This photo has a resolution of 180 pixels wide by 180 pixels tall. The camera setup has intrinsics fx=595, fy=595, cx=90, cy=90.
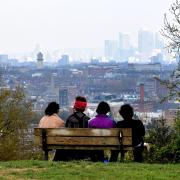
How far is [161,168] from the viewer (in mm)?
8039

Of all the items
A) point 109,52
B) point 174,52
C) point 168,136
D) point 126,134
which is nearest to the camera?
point 126,134

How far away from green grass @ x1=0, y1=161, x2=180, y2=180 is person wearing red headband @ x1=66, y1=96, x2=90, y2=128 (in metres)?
1.29

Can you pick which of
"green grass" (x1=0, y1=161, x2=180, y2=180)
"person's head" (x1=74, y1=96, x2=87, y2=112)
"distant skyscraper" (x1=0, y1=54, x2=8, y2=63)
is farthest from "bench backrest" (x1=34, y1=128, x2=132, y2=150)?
"distant skyscraper" (x1=0, y1=54, x2=8, y2=63)

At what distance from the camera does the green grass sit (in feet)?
23.5

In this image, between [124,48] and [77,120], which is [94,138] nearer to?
[77,120]

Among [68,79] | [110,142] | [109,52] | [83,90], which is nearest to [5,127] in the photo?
[110,142]

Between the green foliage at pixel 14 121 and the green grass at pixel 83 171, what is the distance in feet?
53.6

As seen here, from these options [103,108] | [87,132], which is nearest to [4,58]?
[103,108]

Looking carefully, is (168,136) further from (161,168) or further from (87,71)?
(87,71)

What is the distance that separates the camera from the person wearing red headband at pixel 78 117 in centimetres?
952

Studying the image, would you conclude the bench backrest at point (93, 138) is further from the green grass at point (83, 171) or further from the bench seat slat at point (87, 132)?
the green grass at point (83, 171)

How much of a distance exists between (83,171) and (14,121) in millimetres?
19451

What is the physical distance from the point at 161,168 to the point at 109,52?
441 feet

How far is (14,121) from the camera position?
26.7 meters
